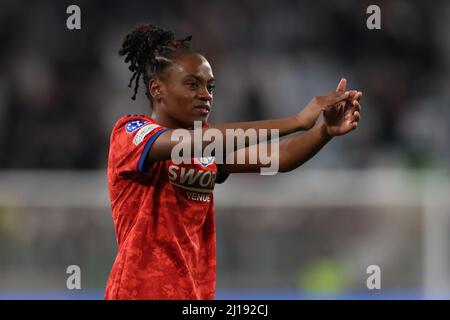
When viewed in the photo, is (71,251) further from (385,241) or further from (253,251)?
(385,241)

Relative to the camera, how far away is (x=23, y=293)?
7848 mm

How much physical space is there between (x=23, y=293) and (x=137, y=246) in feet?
14.5

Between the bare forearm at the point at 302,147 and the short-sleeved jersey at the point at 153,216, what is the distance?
38 centimetres

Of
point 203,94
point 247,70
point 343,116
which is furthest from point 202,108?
point 247,70

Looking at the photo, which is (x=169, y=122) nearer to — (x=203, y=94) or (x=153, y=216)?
(x=203, y=94)

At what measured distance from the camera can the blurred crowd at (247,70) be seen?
30.9ft

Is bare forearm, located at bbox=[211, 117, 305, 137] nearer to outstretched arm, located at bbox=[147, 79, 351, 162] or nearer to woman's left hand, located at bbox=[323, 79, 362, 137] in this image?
outstretched arm, located at bbox=[147, 79, 351, 162]

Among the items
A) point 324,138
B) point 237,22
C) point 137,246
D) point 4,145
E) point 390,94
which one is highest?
point 237,22

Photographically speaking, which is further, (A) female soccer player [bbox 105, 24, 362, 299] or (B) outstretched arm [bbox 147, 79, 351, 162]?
(A) female soccer player [bbox 105, 24, 362, 299]

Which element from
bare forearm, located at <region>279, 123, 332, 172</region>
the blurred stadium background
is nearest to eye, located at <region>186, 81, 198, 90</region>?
bare forearm, located at <region>279, 123, 332, 172</region>

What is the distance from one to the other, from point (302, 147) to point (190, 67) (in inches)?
23.9

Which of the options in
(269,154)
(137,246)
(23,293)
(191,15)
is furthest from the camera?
(191,15)

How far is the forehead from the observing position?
3908 mm

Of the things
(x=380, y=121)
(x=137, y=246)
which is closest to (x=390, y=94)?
(x=380, y=121)
